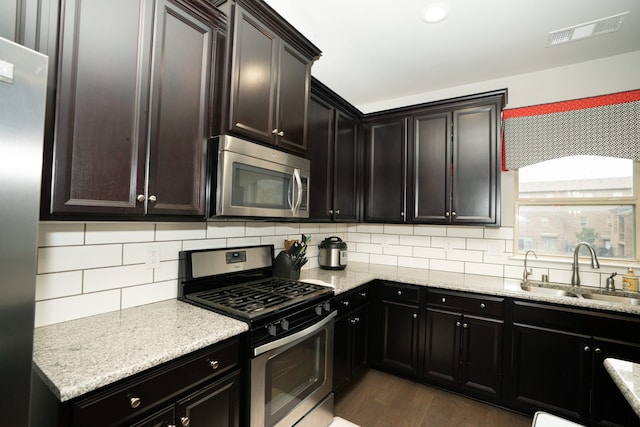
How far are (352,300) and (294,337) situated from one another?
0.87 metres

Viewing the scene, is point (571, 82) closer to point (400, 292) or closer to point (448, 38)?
point (448, 38)

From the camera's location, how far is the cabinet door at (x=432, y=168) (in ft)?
8.84

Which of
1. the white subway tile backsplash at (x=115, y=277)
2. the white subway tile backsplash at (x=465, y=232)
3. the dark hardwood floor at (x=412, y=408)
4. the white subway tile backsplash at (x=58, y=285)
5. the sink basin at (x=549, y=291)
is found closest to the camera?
the white subway tile backsplash at (x=58, y=285)

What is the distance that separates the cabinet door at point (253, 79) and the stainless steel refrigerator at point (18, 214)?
0.90 meters

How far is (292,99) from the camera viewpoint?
200cm

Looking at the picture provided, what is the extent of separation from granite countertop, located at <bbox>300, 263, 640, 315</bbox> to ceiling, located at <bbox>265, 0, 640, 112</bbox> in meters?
1.82

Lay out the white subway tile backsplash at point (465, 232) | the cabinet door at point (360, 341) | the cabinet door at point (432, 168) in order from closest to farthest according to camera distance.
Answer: the cabinet door at point (360, 341) < the cabinet door at point (432, 168) < the white subway tile backsplash at point (465, 232)

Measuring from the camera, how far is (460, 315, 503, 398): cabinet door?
2.27 m

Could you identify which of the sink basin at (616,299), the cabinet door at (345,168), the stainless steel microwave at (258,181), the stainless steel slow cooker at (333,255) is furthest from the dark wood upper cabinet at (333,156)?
the sink basin at (616,299)

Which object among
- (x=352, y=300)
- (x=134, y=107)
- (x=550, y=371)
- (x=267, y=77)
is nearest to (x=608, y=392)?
(x=550, y=371)

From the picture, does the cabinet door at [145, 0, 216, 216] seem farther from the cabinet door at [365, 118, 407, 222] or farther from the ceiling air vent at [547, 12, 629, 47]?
the ceiling air vent at [547, 12, 629, 47]

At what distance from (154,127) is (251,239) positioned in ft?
3.87

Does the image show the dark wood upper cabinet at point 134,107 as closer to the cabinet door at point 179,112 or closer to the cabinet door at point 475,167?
the cabinet door at point 179,112

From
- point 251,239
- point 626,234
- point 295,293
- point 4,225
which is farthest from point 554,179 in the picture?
point 4,225
